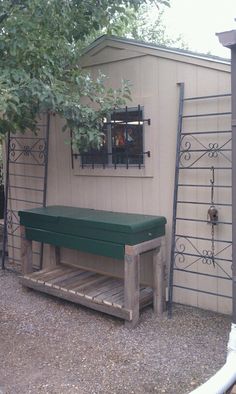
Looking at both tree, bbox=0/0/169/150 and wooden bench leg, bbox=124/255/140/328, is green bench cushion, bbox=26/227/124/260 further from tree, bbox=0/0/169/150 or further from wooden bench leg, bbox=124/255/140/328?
tree, bbox=0/0/169/150

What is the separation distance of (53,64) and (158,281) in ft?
7.78

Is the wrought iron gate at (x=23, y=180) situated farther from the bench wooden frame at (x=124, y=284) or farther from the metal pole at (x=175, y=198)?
the metal pole at (x=175, y=198)

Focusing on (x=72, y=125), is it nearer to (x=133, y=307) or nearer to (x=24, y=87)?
(x=24, y=87)

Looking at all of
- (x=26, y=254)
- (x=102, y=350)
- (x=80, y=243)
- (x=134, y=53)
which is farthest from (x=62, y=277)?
(x=134, y=53)

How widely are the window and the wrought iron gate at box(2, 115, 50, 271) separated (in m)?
0.83

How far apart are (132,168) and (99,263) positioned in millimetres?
1195

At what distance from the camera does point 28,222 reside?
4.63m

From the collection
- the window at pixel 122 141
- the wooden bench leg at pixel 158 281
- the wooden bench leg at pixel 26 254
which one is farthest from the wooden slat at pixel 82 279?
the window at pixel 122 141

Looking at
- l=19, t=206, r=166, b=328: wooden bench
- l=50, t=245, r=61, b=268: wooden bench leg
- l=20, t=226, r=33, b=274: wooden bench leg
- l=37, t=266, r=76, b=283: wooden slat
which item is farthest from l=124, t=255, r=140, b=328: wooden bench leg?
l=50, t=245, r=61, b=268: wooden bench leg

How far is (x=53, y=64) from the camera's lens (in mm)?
4211

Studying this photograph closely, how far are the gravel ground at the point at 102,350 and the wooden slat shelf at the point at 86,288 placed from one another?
0.51ft

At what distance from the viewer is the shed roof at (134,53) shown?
3718 millimetres

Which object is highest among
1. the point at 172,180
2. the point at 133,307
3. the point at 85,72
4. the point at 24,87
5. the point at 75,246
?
the point at 85,72

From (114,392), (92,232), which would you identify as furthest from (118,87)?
(114,392)
